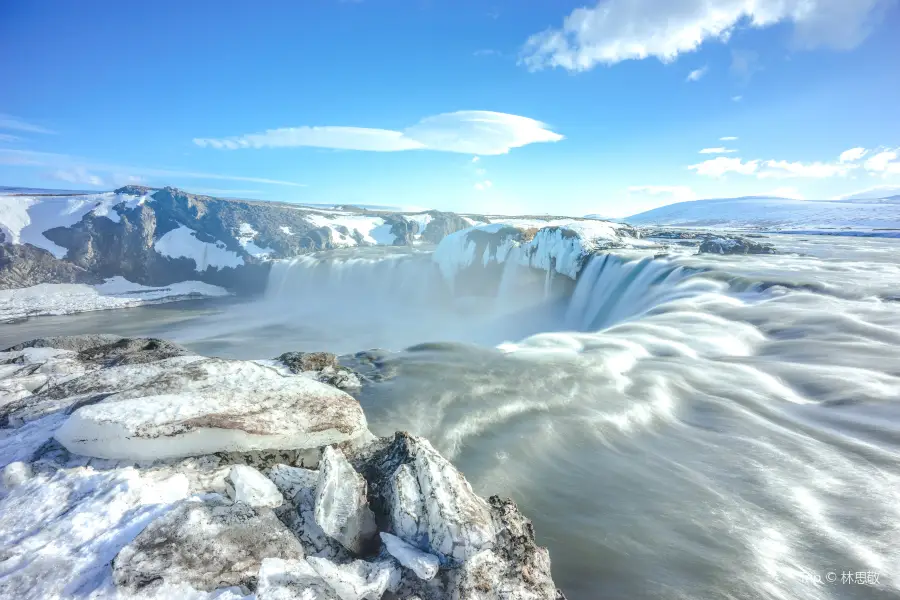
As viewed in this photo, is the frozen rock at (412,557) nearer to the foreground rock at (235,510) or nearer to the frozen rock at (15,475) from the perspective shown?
the foreground rock at (235,510)

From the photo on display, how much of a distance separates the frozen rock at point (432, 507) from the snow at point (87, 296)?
42703 mm

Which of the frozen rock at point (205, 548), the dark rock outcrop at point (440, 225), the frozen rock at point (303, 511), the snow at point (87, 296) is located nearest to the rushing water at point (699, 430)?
the frozen rock at point (303, 511)

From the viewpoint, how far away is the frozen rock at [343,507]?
3.46 m

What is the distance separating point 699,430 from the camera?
7.71 m

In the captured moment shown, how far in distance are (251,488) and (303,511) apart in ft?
1.78

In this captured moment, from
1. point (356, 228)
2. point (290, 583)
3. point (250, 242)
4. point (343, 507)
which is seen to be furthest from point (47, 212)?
point (290, 583)

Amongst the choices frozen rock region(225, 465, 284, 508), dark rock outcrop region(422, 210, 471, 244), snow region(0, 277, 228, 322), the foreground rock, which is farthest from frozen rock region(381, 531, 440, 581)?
dark rock outcrop region(422, 210, 471, 244)

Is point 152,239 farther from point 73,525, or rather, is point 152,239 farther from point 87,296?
point 73,525

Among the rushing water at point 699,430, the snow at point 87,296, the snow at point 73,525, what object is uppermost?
the snow at point 73,525

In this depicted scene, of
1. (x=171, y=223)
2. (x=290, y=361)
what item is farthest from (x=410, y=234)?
(x=290, y=361)

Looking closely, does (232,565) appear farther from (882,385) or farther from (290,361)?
(882,385)

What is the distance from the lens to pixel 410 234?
5972cm

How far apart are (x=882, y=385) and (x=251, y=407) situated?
40.0 feet

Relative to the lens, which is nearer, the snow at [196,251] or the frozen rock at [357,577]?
the frozen rock at [357,577]
